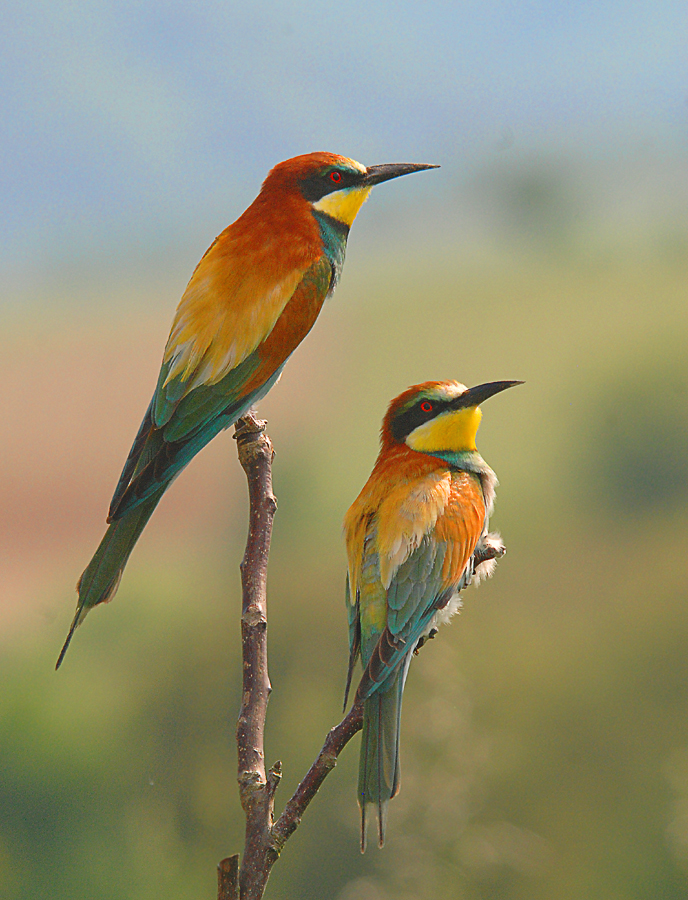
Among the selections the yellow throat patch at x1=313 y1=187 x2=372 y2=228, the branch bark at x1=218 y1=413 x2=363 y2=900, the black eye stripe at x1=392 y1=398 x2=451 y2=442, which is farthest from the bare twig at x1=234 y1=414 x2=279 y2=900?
the yellow throat patch at x1=313 y1=187 x2=372 y2=228

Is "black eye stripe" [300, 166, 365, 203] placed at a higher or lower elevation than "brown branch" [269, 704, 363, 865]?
→ higher

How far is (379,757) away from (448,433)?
18.6 inches

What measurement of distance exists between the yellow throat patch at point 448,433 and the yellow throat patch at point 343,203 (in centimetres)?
33

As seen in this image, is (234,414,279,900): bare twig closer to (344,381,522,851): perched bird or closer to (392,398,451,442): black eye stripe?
(344,381,522,851): perched bird

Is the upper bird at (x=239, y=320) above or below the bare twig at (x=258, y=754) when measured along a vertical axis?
above

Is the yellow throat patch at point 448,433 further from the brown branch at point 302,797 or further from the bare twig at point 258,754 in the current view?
the brown branch at point 302,797

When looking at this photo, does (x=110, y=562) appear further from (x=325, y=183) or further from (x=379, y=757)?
(x=325, y=183)

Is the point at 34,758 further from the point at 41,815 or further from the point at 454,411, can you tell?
the point at 454,411

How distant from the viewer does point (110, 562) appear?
3.20ft

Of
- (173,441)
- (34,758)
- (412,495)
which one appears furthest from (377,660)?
(34,758)

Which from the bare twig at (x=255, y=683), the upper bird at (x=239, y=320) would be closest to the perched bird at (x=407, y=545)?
the bare twig at (x=255, y=683)

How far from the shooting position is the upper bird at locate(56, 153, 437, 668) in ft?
3.29

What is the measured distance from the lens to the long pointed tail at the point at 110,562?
96 cm

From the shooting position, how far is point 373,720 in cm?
99
